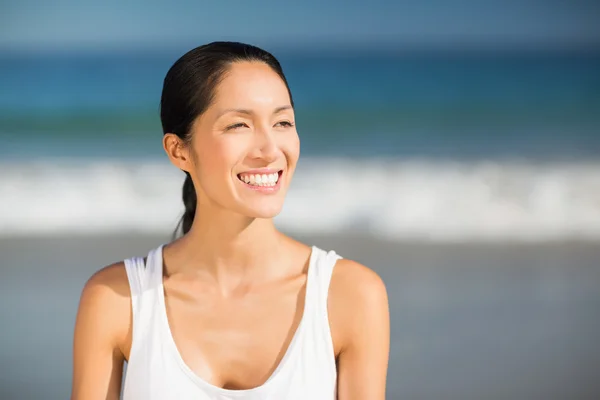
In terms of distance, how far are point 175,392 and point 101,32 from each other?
74.0 inches

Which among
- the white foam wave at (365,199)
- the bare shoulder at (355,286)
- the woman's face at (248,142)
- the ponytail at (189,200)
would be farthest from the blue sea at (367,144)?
the woman's face at (248,142)

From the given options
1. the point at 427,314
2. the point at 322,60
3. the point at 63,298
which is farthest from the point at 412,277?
the point at 63,298

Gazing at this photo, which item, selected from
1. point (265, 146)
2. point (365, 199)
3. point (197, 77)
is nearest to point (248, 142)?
point (265, 146)

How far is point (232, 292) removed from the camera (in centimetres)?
138

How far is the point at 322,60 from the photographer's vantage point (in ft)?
9.56

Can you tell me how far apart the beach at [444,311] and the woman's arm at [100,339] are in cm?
120

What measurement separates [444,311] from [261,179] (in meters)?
1.52

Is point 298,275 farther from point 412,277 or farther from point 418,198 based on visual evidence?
point 418,198

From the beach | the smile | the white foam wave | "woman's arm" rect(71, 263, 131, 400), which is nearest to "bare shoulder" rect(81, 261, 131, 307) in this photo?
"woman's arm" rect(71, 263, 131, 400)

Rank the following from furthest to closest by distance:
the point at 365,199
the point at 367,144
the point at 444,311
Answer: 1. the point at 367,144
2. the point at 365,199
3. the point at 444,311

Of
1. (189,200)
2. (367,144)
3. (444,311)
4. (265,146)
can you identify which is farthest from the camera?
(367,144)

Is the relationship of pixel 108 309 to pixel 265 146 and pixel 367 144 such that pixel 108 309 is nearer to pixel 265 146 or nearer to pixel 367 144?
pixel 265 146

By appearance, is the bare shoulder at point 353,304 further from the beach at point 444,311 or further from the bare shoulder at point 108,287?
the beach at point 444,311

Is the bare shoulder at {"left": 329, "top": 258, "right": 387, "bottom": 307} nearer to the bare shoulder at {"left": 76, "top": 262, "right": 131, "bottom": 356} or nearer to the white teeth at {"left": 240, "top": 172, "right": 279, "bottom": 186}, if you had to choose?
the white teeth at {"left": 240, "top": 172, "right": 279, "bottom": 186}
